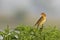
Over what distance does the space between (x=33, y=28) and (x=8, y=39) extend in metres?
0.29

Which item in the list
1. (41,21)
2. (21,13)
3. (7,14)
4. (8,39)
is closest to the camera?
(8,39)

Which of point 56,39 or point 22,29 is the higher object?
point 22,29

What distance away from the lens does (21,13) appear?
12680mm

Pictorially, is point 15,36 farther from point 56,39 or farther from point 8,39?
point 56,39

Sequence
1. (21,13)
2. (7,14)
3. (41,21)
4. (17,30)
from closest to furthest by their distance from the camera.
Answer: (17,30), (41,21), (21,13), (7,14)

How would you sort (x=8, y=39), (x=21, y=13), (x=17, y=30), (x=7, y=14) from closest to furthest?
(x=8, y=39), (x=17, y=30), (x=21, y=13), (x=7, y=14)

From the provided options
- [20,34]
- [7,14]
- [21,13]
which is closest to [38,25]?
[20,34]

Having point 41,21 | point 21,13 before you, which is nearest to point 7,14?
point 21,13

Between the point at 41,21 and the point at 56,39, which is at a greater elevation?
the point at 41,21

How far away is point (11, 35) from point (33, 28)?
0.25m

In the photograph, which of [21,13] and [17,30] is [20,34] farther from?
[21,13]

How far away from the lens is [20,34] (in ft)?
8.34

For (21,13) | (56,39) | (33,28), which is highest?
(21,13)

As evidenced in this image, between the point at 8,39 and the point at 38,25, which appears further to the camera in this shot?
the point at 38,25
